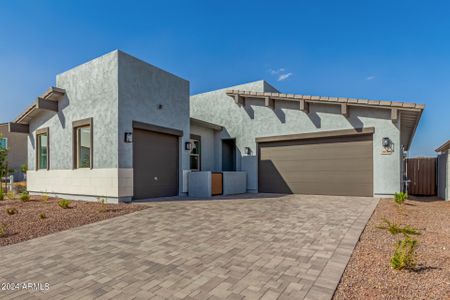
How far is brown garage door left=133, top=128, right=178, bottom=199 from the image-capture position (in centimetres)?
971

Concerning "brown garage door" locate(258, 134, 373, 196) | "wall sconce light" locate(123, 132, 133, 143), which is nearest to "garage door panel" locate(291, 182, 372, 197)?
"brown garage door" locate(258, 134, 373, 196)

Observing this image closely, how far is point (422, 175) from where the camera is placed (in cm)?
1259

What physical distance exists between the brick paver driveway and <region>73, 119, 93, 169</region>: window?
4.88 m

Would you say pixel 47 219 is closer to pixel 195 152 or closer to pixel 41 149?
pixel 195 152

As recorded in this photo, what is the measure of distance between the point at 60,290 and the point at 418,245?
5120 millimetres

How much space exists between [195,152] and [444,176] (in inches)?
429

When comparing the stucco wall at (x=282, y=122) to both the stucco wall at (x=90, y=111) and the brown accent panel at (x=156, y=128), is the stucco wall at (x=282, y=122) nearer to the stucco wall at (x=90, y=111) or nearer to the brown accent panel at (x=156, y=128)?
the brown accent panel at (x=156, y=128)

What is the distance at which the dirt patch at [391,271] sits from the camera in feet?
8.74

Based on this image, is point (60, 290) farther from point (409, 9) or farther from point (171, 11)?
point (409, 9)

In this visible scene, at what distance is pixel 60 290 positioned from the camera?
2805 mm

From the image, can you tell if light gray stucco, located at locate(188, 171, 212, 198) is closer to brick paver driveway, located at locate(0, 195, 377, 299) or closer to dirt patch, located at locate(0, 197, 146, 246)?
dirt patch, located at locate(0, 197, 146, 246)

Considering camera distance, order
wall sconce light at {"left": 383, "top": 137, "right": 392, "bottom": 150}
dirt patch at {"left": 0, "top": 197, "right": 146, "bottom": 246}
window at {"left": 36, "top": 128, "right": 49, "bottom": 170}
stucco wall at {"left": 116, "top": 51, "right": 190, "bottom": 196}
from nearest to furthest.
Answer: dirt patch at {"left": 0, "top": 197, "right": 146, "bottom": 246} → stucco wall at {"left": 116, "top": 51, "right": 190, "bottom": 196} → wall sconce light at {"left": 383, "top": 137, "right": 392, "bottom": 150} → window at {"left": 36, "top": 128, "right": 49, "bottom": 170}

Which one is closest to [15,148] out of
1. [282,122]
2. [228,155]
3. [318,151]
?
[228,155]

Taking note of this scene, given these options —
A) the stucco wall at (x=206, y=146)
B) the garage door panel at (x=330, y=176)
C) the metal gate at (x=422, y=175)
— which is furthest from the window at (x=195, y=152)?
the metal gate at (x=422, y=175)
